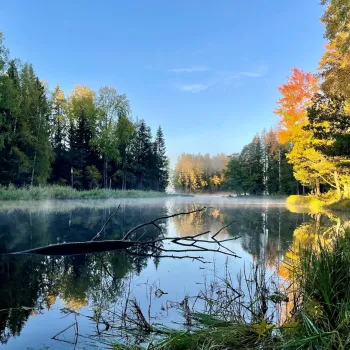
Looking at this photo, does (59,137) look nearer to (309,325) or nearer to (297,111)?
(297,111)

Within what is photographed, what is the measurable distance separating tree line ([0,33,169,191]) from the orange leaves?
2009 centimetres

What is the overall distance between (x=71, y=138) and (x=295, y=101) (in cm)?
2551

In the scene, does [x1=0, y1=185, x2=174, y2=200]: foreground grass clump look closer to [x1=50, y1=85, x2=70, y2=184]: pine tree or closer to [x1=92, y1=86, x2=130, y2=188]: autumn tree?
[x1=92, y1=86, x2=130, y2=188]: autumn tree

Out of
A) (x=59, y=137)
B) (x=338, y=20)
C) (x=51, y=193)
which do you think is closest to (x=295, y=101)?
(x=338, y=20)

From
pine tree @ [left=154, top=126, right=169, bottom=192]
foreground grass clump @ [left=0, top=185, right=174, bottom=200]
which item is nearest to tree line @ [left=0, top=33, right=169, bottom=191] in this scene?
pine tree @ [left=154, top=126, right=169, bottom=192]

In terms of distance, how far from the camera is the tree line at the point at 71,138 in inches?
1051

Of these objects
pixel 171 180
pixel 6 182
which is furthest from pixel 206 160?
pixel 6 182

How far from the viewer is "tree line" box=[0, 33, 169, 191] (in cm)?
2669

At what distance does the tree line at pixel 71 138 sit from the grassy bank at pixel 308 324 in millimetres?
24748

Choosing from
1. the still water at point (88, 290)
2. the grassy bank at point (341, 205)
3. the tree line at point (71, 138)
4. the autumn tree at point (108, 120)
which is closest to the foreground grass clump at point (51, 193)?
the tree line at point (71, 138)

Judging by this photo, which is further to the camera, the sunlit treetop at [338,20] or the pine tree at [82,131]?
the pine tree at [82,131]

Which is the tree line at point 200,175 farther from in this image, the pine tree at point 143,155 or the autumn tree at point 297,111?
the autumn tree at point 297,111

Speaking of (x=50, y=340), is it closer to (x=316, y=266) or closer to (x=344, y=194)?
(x=316, y=266)

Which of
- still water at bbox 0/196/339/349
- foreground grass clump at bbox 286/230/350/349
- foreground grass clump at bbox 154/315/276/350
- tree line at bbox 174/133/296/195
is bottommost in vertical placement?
still water at bbox 0/196/339/349
